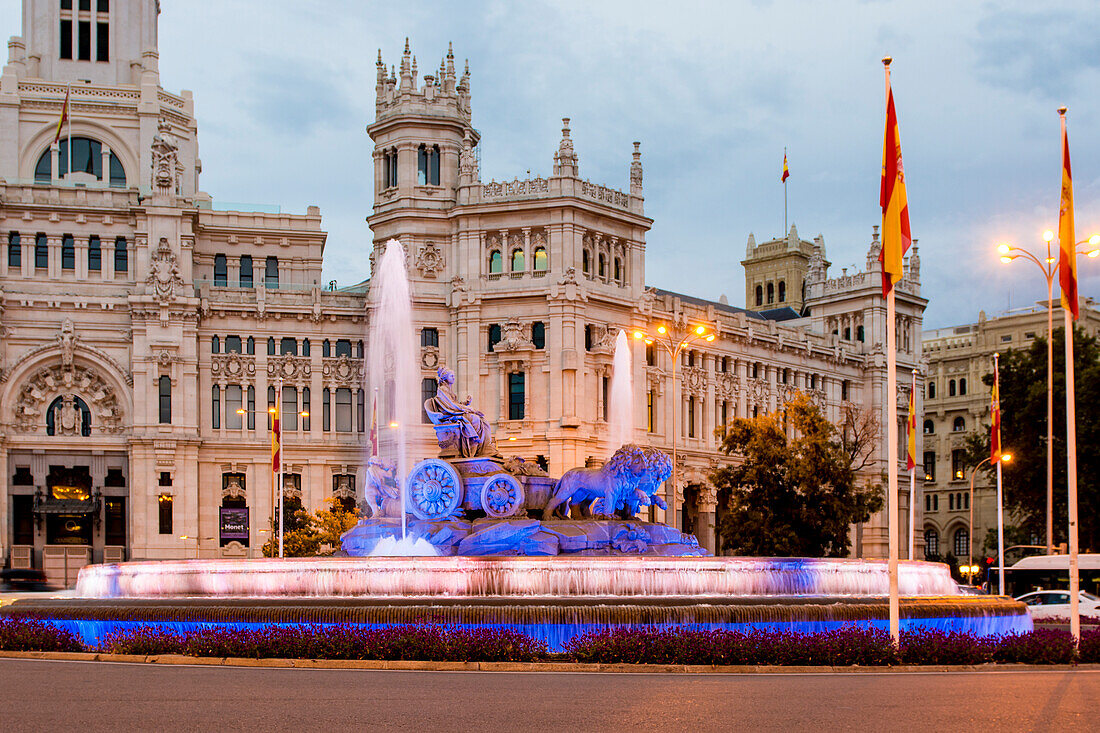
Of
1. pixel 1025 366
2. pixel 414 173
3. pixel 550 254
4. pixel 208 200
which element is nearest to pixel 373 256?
pixel 414 173

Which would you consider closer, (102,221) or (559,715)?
(559,715)

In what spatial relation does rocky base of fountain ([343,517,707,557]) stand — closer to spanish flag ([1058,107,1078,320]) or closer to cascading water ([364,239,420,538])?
spanish flag ([1058,107,1078,320])

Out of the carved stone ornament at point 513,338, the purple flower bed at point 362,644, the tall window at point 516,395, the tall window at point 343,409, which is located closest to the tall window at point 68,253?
the tall window at point 343,409

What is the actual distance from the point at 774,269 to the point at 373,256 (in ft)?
233

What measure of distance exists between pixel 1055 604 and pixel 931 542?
83096 millimetres

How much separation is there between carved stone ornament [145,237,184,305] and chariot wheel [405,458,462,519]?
172 feet

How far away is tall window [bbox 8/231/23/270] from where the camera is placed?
85.8 metres

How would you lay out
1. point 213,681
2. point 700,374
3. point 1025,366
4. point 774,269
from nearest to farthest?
point 213,681
point 1025,366
point 700,374
point 774,269

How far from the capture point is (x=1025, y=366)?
7862 cm

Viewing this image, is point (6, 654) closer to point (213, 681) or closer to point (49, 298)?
point (213, 681)

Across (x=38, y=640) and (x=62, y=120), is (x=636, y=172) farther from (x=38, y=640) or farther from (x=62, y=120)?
(x=38, y=640)

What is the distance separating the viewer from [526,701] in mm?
20031

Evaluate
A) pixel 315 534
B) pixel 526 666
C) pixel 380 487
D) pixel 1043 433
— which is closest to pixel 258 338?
pixel 315 534

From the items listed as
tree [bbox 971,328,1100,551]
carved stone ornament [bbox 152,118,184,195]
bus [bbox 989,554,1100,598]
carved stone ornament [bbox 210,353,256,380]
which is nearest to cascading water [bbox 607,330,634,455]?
tree [bbox 971,328,1100,551]
